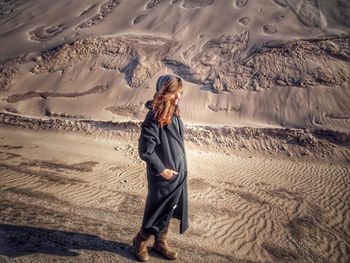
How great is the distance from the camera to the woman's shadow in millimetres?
3746

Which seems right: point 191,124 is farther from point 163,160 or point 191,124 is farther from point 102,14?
point 102,14

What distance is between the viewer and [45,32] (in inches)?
855

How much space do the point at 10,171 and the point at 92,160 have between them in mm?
2321

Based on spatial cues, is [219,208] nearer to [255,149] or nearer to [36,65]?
[255,149]

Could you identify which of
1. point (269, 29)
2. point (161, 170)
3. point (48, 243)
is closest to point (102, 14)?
point (269, 29)

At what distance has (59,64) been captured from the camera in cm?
1766

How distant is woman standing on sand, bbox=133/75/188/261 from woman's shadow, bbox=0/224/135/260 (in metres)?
0.62

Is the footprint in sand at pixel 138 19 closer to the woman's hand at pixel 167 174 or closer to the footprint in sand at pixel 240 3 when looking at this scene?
the footprint in sand at pixel 240 3

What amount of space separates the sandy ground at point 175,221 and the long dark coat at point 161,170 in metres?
0.80

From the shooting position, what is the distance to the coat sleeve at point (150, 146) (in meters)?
2.93

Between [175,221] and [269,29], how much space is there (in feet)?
50.6

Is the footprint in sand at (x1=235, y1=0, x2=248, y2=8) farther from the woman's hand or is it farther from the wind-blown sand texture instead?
the woman's hand

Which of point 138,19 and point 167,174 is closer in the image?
point 167,174

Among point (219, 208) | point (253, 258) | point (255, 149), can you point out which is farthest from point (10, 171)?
point (255, 149)
